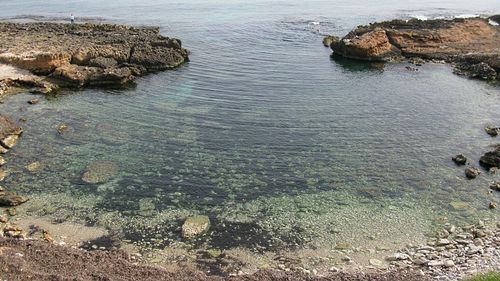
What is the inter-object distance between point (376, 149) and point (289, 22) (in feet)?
186

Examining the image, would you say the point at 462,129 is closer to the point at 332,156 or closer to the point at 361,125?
the point at 361,125

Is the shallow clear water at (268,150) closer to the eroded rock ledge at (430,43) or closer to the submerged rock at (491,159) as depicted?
the submerged rock at (491,159)

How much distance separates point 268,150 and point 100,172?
1179 cm

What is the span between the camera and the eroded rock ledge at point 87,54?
45.7 meters

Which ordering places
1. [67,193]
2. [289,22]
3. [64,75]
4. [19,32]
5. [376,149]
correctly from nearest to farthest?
1. [67,193]
2. [376,149]
3. [64,75]
4. [19,32]
5. [289,22]

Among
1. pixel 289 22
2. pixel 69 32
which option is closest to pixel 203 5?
pixel 289 22

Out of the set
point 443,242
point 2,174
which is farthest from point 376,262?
point 2,174

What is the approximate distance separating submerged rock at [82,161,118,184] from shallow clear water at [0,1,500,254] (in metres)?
0.55

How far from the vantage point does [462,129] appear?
35.0m

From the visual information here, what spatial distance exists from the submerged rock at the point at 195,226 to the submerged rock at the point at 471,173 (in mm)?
17377

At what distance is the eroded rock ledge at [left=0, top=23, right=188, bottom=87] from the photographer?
150 ft

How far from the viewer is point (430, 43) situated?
59906mm

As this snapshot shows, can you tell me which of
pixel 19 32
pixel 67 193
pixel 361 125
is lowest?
pixel 67 193

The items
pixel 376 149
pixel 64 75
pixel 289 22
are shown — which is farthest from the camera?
pixel 289 22
